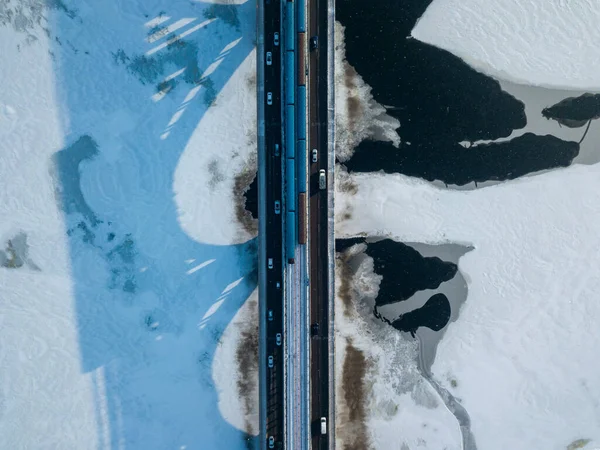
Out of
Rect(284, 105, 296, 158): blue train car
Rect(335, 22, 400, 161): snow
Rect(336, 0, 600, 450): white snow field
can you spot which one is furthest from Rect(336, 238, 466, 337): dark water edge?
Rect(284, 105, 296, 158): blue train car

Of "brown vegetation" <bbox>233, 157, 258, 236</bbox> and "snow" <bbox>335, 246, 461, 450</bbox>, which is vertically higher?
"brown vegetation" <bbox>233, 157, 258, 236</bbox>

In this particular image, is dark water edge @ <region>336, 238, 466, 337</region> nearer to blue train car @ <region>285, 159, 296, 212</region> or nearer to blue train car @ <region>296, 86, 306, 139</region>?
blue train car @ <region>285, 159, 296, 212</region>

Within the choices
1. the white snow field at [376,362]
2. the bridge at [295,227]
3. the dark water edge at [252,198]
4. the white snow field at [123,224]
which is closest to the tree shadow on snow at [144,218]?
the white snow field at [123,224]

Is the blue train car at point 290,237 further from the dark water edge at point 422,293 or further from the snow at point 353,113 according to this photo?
the snow at point 353,113

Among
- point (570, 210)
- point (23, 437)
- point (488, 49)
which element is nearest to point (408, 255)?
point (570, 210)

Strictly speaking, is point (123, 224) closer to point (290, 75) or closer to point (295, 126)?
point (295, 126)

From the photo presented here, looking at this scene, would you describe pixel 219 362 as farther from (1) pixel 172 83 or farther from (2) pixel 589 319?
(2) pixel 589 319
